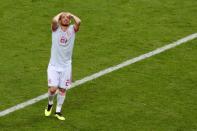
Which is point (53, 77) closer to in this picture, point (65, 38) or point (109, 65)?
point (65, 38)

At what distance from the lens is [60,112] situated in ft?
42.4

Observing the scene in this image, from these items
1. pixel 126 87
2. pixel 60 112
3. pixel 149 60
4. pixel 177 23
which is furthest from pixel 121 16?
pixel 60 112

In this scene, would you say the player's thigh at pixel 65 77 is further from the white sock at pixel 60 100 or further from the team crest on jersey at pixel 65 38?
the team crest on jersey at pixel 65 38

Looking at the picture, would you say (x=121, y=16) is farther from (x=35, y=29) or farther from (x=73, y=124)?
(x=73, y=124)

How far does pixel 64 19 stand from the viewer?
481 inches

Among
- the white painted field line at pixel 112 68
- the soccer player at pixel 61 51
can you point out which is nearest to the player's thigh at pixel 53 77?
the soccer player at pixel 61 51

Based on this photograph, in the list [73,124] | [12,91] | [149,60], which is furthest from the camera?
[149,60]

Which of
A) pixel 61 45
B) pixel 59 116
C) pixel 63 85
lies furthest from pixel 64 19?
pixel 59 116

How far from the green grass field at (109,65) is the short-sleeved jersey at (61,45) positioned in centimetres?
122

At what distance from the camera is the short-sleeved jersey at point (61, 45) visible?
12.3 m

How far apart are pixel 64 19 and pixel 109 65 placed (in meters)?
3.55

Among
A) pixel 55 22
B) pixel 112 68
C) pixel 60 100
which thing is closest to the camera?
pixel 55 22

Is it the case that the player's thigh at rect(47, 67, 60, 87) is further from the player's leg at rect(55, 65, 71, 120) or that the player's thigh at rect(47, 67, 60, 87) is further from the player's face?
the player's face

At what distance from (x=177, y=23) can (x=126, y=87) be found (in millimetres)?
4358
